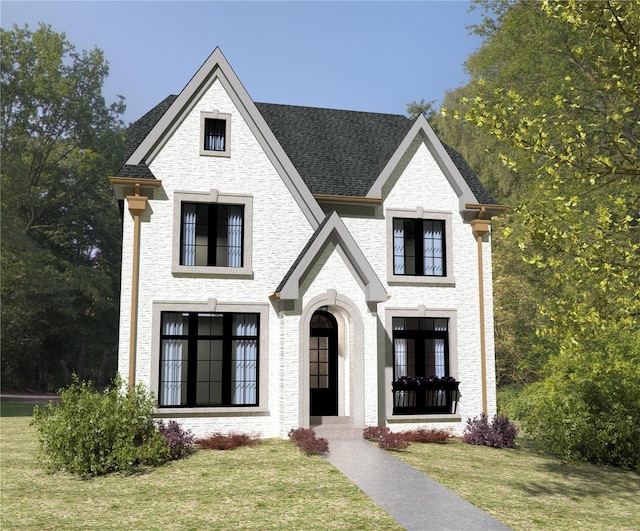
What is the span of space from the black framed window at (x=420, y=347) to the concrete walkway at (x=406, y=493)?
429cm

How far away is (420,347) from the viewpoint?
1959 centimetres

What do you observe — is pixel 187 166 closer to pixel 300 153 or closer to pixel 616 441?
pixel 300 153

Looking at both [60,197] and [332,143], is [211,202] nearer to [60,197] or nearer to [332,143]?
[332,143]

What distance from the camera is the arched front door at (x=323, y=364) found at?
18547 millimetres

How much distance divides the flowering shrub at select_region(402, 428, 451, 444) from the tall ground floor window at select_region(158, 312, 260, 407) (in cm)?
453

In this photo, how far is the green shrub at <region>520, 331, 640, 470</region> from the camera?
52.6 ft

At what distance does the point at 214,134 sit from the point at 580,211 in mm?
10809

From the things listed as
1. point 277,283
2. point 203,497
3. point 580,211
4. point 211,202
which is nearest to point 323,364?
point 277,283

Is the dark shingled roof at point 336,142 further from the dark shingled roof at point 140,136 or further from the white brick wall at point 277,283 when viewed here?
the dark shingled roof at point 140,136

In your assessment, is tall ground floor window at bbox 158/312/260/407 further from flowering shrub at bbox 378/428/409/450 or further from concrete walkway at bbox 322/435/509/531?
flowering shrub at bbox 378/428/409/450

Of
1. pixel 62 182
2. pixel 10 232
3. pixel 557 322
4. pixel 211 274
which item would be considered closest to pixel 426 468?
pixel 557 322

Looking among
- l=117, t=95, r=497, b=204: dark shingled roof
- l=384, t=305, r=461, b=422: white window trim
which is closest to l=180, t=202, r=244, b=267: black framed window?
l=117, t=95, r=497, b=204: dark shingled roof

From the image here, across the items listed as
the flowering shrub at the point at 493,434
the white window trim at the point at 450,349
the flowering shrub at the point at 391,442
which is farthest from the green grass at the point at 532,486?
the white window trim at the point at 450,349

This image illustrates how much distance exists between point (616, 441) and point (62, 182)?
41.6m
